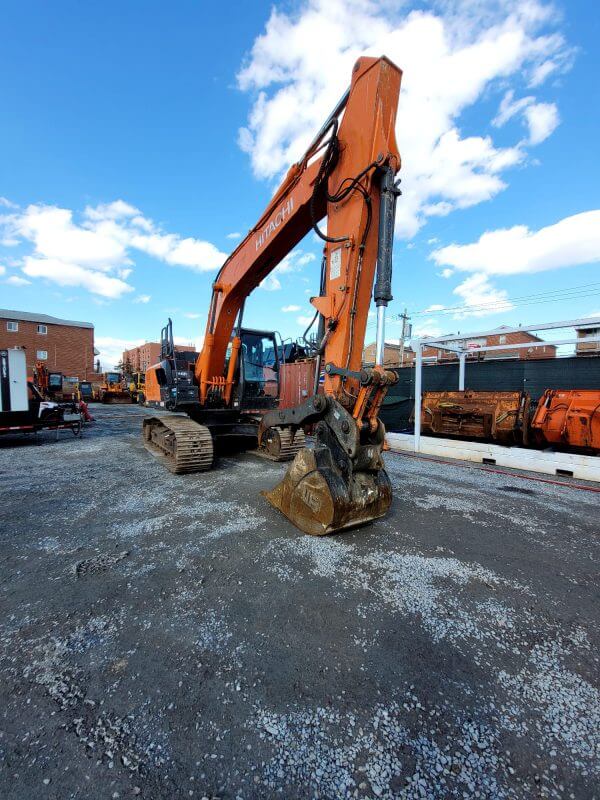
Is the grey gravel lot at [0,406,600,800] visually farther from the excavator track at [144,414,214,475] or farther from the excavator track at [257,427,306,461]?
the excavator track at [257,427,306,461]

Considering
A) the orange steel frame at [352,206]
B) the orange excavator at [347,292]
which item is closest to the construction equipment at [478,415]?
the orange excavator at [347,292]

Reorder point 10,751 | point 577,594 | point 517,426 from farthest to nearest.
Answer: point 517,426 → point 577,594 → point 10,751

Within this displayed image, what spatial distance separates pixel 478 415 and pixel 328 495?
247 inches

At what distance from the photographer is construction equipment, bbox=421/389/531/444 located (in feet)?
24.8

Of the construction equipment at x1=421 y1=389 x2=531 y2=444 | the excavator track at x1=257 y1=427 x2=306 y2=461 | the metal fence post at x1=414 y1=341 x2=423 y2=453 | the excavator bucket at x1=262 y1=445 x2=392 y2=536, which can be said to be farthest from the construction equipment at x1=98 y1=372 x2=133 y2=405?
the excavator bucket at x1=262 y1=445 x2=392 y2=536

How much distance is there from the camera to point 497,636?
6.86 ft

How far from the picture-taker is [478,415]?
319 inches

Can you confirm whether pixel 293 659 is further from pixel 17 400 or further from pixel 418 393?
pixel 17 400

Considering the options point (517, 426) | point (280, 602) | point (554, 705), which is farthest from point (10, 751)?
point (517, 426)

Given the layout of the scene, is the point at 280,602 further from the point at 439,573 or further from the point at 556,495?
the point at 556,495

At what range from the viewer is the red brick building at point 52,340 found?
34.4 metres

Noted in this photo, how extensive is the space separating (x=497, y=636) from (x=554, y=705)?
0.45 metres

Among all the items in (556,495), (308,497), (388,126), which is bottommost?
(556,495)

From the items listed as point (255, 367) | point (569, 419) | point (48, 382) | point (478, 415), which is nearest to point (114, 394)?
point (48, 382)
